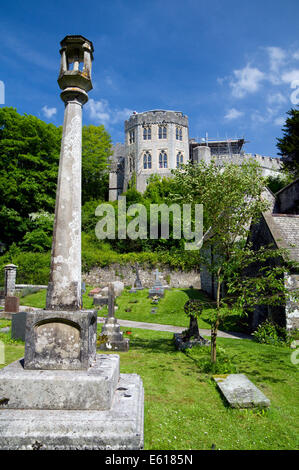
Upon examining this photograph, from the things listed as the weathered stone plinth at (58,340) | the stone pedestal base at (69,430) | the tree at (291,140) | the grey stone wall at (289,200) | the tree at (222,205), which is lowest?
the stone pedestal base at (69,430)

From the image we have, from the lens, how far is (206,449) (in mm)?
3570

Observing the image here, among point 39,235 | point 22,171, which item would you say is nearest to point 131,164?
point 22,171

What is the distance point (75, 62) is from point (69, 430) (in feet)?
17.6

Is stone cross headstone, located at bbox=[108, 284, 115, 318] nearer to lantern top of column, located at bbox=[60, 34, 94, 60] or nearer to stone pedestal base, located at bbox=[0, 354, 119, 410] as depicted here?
stone pedestal base, located at bbox=[0, 354, 119, 410]

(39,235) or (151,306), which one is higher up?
(39,235)

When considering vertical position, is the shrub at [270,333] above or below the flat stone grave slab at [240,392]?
above

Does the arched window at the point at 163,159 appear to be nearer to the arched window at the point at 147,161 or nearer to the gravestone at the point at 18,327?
the arched window at the point at 147,161

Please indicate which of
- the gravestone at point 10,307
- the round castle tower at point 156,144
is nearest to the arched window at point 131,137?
the round castle tower at point 156,144

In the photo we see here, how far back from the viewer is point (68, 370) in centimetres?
377

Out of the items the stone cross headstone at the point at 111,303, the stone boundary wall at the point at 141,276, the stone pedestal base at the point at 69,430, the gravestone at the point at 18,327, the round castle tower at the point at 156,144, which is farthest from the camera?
the round castle tower at the point at 156,144

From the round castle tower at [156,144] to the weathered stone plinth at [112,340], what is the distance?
33385 millimetres

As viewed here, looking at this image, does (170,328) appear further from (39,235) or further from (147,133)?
(147,133)

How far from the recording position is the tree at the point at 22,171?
2569 centimetres

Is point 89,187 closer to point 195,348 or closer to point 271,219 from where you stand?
point 271,219
